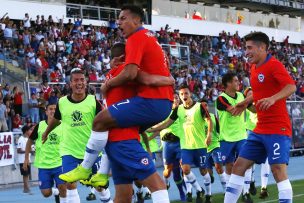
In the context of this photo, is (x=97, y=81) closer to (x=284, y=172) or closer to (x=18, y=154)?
(x=18, y=154)

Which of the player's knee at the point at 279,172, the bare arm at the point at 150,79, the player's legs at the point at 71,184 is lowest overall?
the player's legs at the point at 71,184

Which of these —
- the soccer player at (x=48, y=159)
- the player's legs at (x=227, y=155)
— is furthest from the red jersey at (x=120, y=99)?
the player's legs at (x=227, y=155)

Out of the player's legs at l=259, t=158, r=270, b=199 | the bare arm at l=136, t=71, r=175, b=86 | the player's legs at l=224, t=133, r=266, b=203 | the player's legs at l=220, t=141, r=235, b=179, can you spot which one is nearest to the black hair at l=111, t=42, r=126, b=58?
the bare arm at l=136, t=71, r=175, b=86

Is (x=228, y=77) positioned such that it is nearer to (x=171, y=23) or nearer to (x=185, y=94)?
(x=185, y=94)

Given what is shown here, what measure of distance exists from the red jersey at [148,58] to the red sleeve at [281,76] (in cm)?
229

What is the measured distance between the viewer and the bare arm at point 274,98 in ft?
28.2

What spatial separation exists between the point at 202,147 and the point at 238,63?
86.8 ft

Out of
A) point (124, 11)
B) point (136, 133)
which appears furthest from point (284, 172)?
point (124, 11)

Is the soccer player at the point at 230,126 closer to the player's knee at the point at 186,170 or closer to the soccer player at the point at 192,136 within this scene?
the soccer player at the point at 192,136

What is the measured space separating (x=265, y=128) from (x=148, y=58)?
110 inches

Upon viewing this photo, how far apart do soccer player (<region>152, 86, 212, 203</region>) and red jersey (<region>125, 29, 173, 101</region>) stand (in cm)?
783

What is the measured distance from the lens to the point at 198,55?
4069 centimetres

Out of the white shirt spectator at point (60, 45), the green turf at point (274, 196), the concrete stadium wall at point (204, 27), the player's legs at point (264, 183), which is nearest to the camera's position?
the green turf at point (274, 196)

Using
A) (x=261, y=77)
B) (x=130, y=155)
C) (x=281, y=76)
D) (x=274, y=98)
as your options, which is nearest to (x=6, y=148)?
(x=261, y=77)
